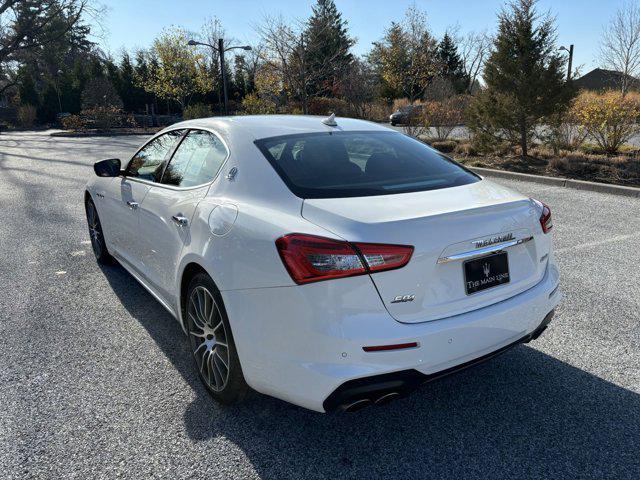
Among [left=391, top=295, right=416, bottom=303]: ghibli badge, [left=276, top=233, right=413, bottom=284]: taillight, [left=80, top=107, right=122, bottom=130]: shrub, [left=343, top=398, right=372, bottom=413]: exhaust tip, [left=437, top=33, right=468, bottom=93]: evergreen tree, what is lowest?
[left=343, top=398, right=372, bottom=413]: exhaust tip

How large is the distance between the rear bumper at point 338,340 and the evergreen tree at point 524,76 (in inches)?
396

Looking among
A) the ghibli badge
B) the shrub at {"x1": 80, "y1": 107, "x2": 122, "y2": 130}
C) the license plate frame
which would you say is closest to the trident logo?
the license plate frame

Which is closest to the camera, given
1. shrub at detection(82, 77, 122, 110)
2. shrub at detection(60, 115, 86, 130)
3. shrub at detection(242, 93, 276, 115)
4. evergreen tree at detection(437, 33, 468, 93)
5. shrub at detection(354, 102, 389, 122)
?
shrub at detection(354, 102, 389, 122)

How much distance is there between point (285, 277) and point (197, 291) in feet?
2.69

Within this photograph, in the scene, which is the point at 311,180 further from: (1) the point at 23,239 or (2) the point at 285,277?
(1) the point at 23,239

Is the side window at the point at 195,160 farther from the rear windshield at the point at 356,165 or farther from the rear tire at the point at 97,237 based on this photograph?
the rear tire at the point at 97,237

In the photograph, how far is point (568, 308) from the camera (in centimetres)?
395

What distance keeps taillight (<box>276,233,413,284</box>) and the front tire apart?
0.62 metres

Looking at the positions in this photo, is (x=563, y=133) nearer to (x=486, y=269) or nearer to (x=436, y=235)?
(x=486, y=269)

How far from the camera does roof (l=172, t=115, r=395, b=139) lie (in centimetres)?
314

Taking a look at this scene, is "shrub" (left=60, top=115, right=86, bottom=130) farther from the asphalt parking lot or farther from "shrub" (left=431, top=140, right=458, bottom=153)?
the asphalt parking lot

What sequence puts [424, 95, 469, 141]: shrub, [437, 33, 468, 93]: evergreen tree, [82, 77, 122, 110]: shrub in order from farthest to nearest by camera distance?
[437, 33, 468, 93]: evergreen tree
[82, 77, 122, 110]: shrub
[424, 95, 469, 141]: shrub

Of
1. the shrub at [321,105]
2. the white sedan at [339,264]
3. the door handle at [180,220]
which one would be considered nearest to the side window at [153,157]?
the white sedan at [339,264]

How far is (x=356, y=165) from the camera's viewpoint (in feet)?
9.67
